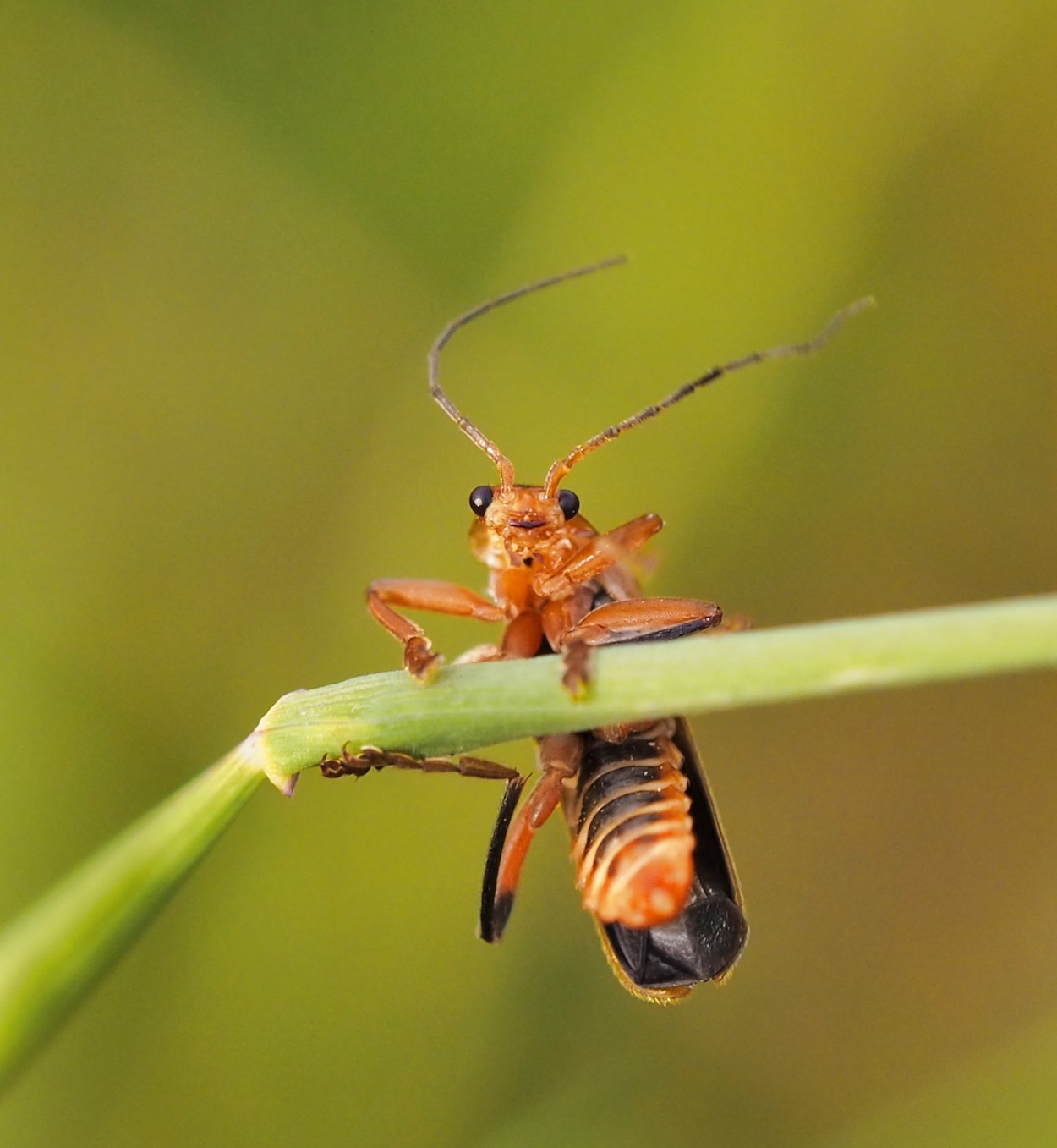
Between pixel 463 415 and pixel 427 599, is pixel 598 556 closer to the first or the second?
pixel 427 599

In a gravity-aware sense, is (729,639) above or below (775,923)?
below

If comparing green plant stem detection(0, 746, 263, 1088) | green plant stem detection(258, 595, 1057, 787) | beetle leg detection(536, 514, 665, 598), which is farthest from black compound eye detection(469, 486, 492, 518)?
green plant stem detection(0, 746, 263, 1088)

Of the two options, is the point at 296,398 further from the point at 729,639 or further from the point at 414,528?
the point at 729,639

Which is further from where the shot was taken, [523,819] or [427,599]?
[427,599]

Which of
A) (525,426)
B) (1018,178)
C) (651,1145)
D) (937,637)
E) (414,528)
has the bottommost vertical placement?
(937,637)

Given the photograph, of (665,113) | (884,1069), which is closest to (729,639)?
(884,1069)

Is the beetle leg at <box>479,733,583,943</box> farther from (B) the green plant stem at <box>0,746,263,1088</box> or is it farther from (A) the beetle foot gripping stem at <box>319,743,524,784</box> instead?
(B) the green plant stem at <box>0,746,263,1088</box>

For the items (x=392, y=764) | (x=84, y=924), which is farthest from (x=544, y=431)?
(x=84, y=924)
